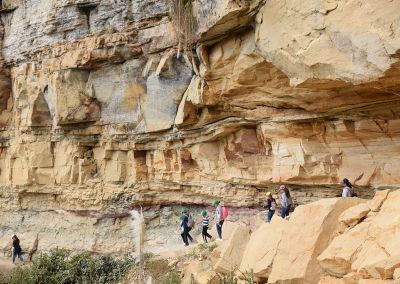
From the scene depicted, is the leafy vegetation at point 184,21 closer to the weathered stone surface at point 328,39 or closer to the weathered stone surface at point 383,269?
the weathered stone surface at point 328,39

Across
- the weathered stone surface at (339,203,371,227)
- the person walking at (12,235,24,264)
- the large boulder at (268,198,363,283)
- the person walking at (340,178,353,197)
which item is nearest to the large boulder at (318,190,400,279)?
the weathered stone surface at (339,203,371,227)

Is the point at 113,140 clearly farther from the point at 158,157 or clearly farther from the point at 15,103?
the point at 15,103

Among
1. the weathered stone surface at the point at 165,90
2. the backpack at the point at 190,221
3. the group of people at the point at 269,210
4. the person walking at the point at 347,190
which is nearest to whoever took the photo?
the person walking at the point at 347,190

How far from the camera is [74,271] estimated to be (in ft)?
35.2

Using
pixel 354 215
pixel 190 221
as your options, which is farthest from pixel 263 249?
pixel 190 221

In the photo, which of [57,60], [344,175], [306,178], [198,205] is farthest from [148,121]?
[344,175]

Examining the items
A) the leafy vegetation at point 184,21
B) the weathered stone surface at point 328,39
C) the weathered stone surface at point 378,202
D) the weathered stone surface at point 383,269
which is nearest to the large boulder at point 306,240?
the weathered stone surface at point 378,202

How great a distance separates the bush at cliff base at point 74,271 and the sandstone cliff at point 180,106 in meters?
2.95

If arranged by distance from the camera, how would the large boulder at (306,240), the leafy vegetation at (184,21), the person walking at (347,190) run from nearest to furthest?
the large boulder at (306,240) → the person walking at (347,190) → the leafy vegetation at (184,21)

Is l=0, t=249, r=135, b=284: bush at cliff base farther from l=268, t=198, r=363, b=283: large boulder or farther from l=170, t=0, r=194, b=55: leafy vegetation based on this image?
l=170, t=0, r=194, b=55: leafy vegetation

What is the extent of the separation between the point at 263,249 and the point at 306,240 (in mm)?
866

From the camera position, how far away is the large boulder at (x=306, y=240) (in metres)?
5.89

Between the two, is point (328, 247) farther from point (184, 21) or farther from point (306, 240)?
point (184, 21)

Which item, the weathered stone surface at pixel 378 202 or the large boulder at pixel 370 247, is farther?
the weathered stone surface at pixel 378 202
